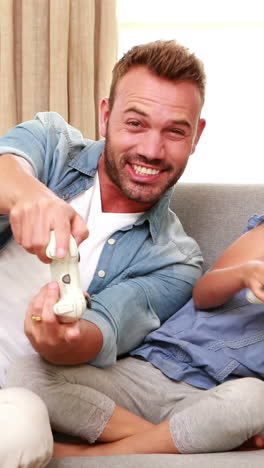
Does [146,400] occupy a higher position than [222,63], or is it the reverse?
[222,63]

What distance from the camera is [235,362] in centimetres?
140

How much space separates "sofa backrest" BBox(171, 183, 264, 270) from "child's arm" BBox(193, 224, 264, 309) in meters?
0.15

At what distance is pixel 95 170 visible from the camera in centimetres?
161

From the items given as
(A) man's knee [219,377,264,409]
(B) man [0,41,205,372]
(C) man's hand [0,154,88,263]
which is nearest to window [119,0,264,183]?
(B) man [0,41,205,372]

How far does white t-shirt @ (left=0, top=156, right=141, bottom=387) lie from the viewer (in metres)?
1.44

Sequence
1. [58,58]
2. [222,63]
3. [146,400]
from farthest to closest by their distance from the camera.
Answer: [222,63], [58,58], [146,400]

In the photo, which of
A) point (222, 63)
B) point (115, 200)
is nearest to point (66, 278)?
point (115, 200)

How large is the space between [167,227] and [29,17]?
1.21 meters

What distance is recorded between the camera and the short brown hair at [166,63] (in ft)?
5.03

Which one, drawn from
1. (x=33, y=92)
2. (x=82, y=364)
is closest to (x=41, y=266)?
(x=82, y=364)

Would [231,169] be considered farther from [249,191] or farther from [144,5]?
[249,191]

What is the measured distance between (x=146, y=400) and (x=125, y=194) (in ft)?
1.53

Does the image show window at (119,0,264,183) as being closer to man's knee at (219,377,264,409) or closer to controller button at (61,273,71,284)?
man's knee at (219,377,264,409)

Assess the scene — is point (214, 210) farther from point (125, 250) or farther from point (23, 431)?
point (23, 431)
